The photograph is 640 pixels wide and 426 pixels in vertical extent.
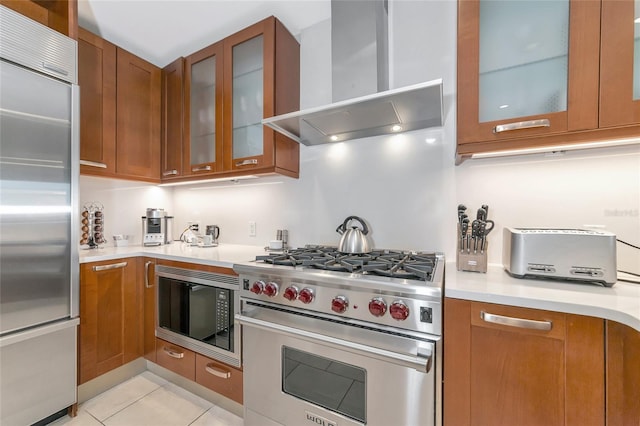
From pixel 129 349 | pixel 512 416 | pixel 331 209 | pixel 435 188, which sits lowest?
pixel 129 349

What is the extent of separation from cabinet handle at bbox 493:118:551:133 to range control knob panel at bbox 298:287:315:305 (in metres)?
1.07

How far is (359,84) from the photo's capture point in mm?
1469

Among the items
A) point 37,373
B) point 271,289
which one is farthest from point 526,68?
point 37,373

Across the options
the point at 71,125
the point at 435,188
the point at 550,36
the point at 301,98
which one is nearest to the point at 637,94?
the point at 550,36

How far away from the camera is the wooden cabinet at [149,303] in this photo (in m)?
1.84

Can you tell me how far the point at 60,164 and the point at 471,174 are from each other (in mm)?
2284

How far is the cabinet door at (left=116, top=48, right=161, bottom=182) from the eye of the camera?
201 centimetres

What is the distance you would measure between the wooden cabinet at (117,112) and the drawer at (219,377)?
1557 millimetres

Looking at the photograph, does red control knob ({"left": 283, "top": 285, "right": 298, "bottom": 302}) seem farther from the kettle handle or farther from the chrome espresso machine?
the chrome espresso machine

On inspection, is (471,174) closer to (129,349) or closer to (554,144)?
(554,144)

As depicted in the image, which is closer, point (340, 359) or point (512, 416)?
point (512, 416)

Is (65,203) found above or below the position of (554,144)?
below

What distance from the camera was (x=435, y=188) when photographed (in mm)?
1551

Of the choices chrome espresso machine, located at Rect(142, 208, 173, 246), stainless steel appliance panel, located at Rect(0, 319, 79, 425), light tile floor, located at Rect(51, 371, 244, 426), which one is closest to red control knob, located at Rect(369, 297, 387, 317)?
light tile floor, located at Rect(51, 371, 244, 426)
